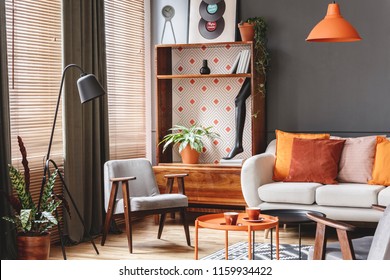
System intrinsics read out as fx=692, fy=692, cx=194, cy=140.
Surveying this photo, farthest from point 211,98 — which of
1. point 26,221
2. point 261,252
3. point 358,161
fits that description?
point 26,221

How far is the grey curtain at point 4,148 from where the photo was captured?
5152 mm

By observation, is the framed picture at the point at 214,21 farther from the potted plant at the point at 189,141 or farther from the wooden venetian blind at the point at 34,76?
the wooden venetian blind at the point at 34,76

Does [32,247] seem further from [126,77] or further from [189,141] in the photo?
[126,77]

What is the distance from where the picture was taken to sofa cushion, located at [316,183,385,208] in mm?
5691

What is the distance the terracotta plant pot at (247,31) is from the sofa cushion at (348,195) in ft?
5.86

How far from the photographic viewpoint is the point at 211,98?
736 cm

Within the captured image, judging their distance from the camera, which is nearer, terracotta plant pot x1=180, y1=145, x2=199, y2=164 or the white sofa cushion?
the white sofa cushion

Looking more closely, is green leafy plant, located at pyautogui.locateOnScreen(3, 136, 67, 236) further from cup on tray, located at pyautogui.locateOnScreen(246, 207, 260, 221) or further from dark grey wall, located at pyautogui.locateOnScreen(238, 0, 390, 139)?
dark grey wall, located at pyautogui.locateOnScreen(238, 0, 390, 139)

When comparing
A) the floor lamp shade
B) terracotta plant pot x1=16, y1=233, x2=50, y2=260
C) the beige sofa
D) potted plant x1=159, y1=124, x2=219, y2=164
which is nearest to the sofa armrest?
the beige sofa

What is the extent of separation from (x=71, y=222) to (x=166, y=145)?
4.62 ft

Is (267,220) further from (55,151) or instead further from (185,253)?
(55,151)

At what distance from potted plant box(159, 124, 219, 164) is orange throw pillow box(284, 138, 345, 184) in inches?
43.4

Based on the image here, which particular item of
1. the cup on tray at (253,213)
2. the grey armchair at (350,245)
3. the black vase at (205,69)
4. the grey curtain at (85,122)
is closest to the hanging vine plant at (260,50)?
the black vase at (205,69)

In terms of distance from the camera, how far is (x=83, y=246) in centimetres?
588
